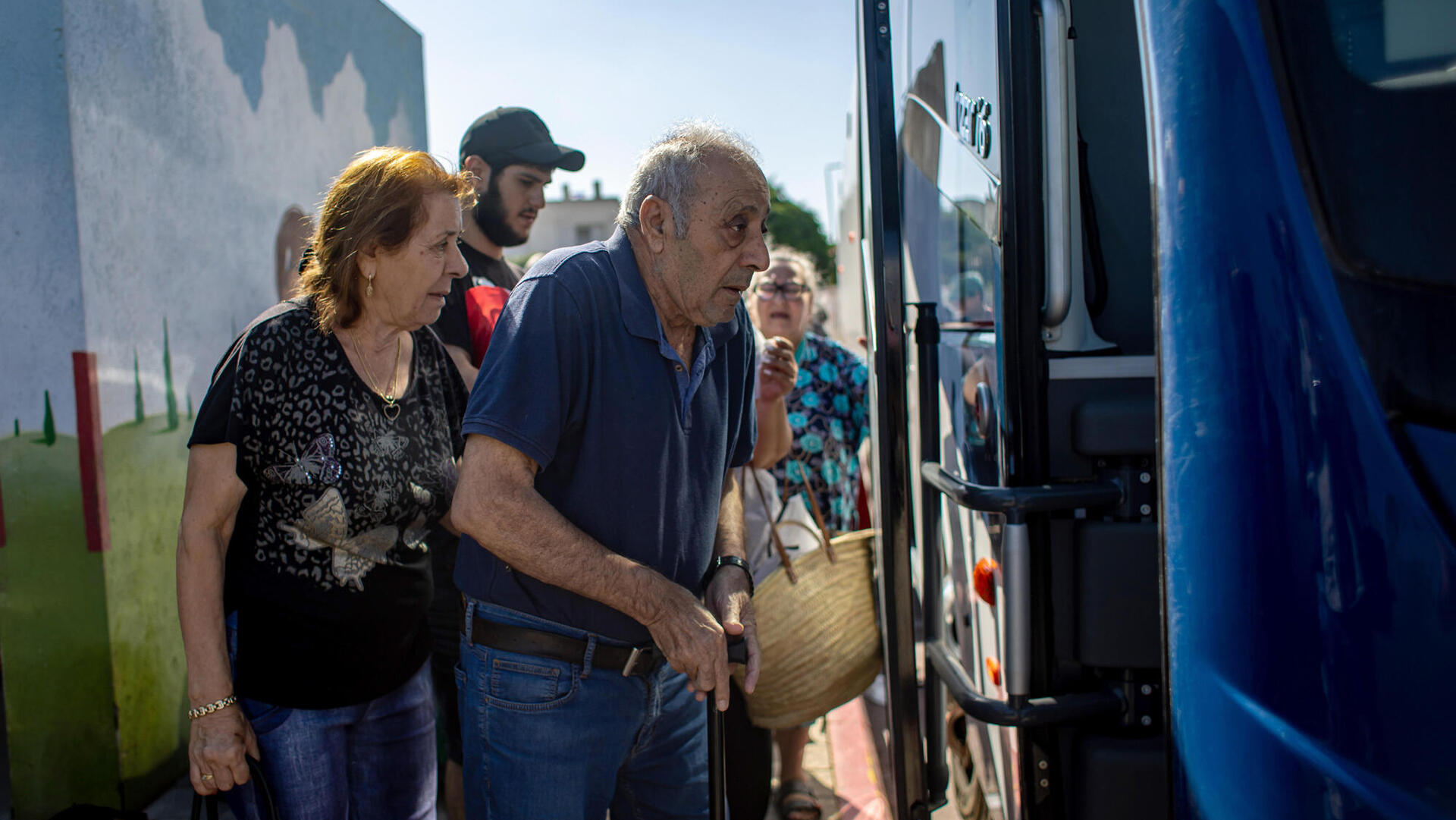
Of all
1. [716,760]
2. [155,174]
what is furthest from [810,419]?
[155,174]

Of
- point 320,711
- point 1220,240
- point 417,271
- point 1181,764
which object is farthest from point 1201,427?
point 320,711

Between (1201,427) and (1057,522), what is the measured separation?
0.59 meters

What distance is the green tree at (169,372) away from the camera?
3514mm

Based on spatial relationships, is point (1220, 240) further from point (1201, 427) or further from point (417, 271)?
point (417, 271)

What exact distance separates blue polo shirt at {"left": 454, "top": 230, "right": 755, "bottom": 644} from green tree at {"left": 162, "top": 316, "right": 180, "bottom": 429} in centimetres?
234

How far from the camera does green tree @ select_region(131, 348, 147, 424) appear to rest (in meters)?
3.34

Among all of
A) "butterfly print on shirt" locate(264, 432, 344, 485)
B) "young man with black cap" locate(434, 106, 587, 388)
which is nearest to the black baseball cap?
"young man with black cap" locate(434, 106, 587, 388)

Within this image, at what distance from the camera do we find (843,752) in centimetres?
396

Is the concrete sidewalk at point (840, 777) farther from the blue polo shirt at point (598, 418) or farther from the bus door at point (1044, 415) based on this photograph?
the blue polo shirt at point (598, 418)

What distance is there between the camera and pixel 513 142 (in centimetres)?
284

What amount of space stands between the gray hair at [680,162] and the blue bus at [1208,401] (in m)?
0.43

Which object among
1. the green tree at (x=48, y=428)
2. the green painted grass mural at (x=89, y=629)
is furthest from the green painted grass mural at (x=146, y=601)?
→ the green tree at (x=48, y=428)

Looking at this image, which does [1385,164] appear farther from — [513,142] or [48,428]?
[48,428]

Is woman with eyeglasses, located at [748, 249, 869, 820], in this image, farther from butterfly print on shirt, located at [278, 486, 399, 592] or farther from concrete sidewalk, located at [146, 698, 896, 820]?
butterfly print on shirt, located at [278, 486, 399, 592]
